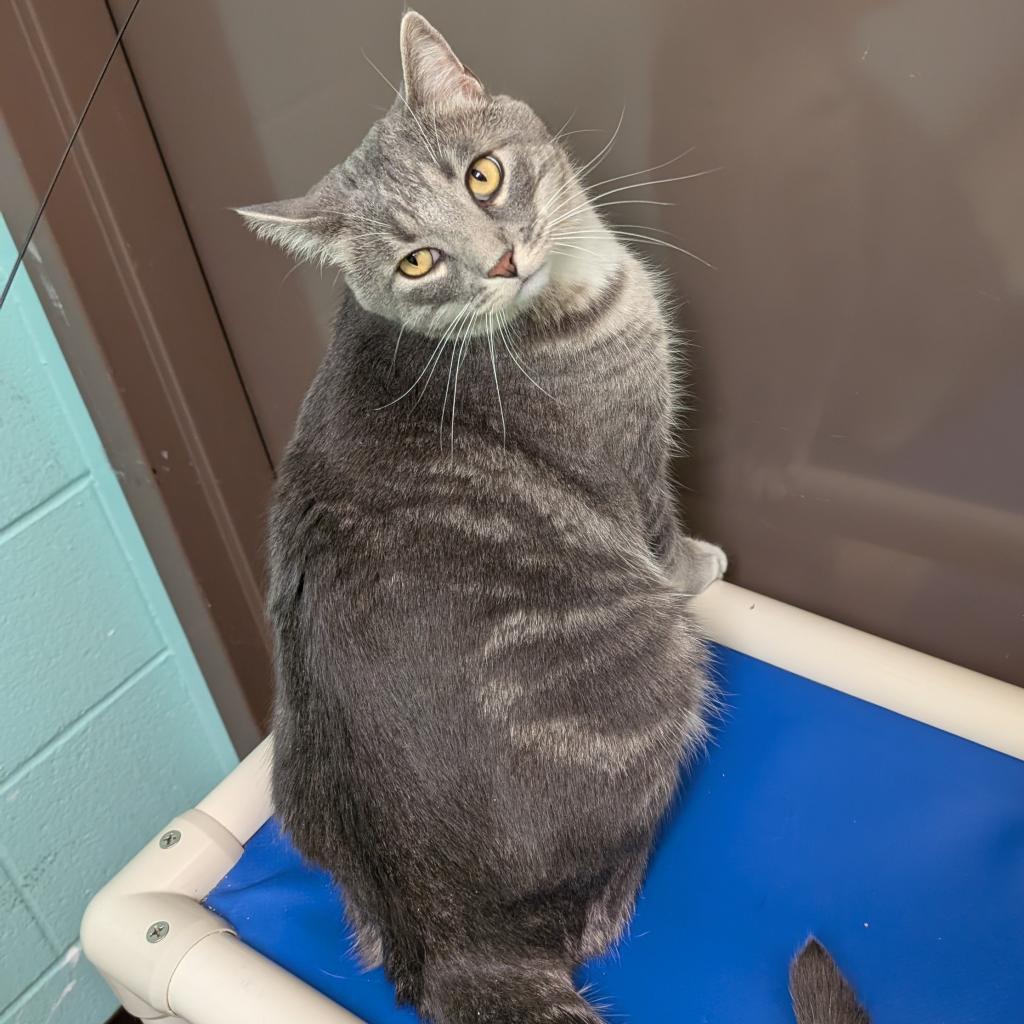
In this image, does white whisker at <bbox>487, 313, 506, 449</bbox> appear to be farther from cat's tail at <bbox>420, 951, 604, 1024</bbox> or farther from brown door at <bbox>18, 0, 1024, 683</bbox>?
cat's tail at <bbox>420, 951, 604, 1024</bbox>

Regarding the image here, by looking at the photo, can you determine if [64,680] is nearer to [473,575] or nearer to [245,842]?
[245,842]

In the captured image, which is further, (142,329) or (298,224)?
(142,329)

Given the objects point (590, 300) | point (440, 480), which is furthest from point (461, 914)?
point (590, 300)

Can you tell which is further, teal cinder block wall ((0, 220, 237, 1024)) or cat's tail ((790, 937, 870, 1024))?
teal cinder block wall ((0, 220, 237, 1024))

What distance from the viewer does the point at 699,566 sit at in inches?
47.2

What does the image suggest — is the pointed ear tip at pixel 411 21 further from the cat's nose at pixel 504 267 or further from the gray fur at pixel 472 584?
the cat's nose at pixel 504 267

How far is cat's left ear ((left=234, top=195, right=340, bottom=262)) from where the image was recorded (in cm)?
86

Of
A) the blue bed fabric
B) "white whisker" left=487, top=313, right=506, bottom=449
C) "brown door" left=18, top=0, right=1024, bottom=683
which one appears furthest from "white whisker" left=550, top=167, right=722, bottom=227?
the blue bed fabric

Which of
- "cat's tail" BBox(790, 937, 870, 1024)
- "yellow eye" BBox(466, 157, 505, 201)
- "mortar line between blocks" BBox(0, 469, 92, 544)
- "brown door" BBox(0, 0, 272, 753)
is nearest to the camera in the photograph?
"cat's tail" BBox(790, 937, 870, 1024)

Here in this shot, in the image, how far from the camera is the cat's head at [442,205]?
86 cm

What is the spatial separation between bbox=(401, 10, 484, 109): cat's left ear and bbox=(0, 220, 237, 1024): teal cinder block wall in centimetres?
62

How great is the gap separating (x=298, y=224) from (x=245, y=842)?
79 cm

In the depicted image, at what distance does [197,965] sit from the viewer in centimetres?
95

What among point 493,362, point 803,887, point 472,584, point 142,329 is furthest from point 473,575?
point 142,329
